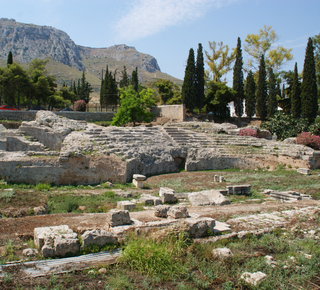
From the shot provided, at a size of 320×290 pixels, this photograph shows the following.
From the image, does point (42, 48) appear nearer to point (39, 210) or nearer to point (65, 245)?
point (39, 210)

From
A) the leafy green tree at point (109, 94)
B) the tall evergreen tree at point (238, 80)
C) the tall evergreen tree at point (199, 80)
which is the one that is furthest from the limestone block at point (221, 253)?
the leafy green tree at point (109, 94)

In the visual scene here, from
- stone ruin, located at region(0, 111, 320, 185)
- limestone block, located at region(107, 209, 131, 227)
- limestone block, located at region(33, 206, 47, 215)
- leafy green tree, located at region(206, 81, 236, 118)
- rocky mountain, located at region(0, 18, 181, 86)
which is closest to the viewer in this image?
limestone block, located at region(107, 209, 131, 227)

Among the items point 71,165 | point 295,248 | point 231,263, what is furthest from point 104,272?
point 71,165

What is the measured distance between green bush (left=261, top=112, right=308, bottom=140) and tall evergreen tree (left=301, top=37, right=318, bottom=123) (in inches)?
55.6

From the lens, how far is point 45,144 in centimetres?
1994

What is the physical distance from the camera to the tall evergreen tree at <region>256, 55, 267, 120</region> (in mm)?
35812

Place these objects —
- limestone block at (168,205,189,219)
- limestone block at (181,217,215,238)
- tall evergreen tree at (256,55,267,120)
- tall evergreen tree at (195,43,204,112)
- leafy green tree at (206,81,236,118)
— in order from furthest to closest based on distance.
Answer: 1. leafy green tree at (206,81,236,118)
2. tall evergreen tree at (195,43,204,112)
3. tall evergreen tree at (256,55,267,120)
4. limestone block at (168,205,189,219)
5. limestone block at (181,217,215,238)

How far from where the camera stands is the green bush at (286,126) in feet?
98.1

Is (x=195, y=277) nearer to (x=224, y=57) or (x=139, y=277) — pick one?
(x=139, y=277)

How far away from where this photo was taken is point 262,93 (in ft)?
118

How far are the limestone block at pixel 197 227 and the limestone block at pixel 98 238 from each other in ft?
5.20

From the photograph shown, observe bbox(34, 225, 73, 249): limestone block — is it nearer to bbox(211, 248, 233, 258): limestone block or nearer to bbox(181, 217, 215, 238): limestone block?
bbox(181, 217, 215, 238): limestone block

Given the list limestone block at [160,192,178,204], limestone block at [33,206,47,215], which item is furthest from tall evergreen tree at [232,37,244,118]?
limestone block at [33,206,47,215]

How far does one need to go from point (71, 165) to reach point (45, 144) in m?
5.82
